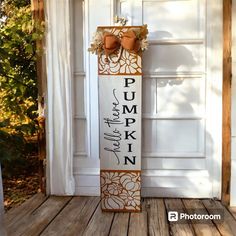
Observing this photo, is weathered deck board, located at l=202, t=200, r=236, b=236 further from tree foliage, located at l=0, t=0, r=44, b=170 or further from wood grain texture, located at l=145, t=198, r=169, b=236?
tree foliage, located at l=0, t=0, r=44, b=170

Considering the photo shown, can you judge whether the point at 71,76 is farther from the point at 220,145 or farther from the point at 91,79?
the point at 220,145

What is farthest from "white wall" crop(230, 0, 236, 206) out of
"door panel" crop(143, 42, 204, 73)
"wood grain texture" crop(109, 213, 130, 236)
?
"wood grain texture" crop(109, 213, 130, 236)

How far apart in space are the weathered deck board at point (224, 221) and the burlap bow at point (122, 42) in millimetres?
1322

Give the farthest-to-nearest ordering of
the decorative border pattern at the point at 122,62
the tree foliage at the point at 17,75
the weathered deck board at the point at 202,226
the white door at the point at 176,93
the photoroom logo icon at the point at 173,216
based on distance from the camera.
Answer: the tree foliage at the point at 17,75 < the white door at the point at 176,93 < the decorative border pattern at the point at 122,62 < the photoroom logo icon at the point at 173,216 < the weathered deck board at the point at 202,226

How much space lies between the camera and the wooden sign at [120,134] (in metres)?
2.32

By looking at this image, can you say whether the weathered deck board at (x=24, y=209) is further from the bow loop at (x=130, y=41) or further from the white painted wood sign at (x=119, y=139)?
the bow loop at (x=130, y=41)

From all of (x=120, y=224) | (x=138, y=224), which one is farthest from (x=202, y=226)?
(x=120, y=224)

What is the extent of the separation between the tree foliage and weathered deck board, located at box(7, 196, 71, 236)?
53cm

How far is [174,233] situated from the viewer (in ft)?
6.46

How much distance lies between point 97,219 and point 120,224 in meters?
0.18

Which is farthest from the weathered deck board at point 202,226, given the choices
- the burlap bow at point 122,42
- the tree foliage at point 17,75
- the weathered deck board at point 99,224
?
the tree foliage at point 17,75

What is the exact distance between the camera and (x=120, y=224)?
2121mm

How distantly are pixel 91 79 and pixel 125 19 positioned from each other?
0.56 metres

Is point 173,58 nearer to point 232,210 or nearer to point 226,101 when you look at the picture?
point 226,101
